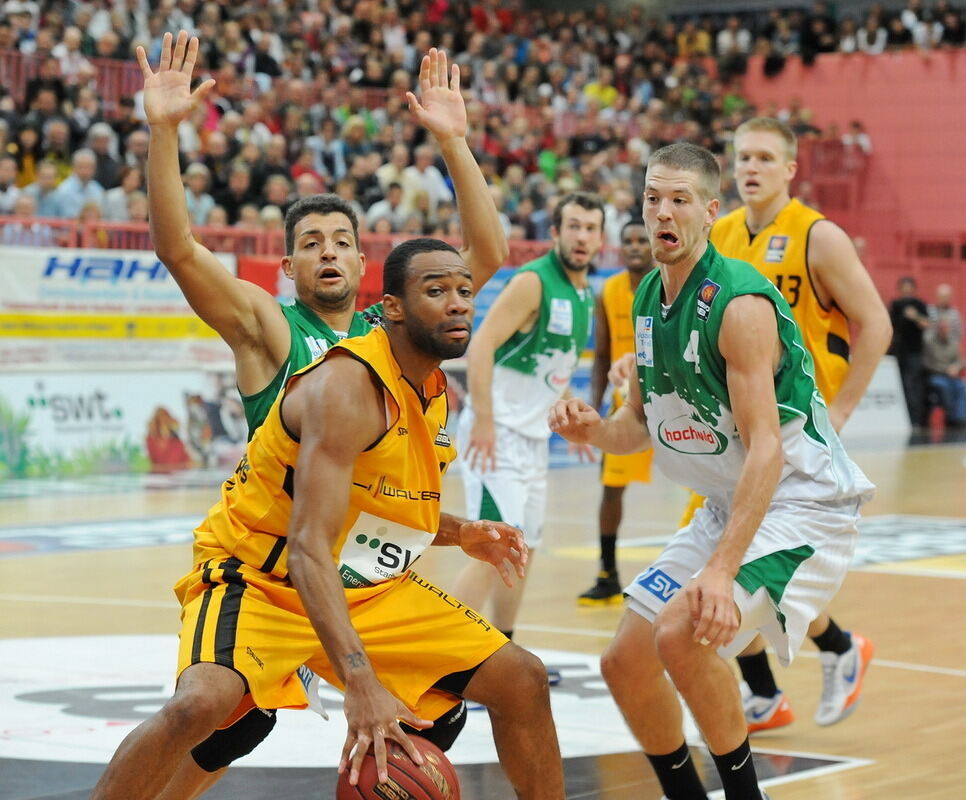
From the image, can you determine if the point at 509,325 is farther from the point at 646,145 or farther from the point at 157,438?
the point at 646,145

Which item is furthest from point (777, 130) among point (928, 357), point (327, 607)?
point (928, 357)

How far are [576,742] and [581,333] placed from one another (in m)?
2.55

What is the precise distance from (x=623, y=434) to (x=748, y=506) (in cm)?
85

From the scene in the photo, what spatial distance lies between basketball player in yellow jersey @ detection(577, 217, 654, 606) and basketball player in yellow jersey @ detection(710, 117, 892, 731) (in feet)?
8.55

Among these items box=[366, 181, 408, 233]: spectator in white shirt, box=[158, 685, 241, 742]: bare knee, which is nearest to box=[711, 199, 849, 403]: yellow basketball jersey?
box=[158, 685, 241, 742]: bare knee

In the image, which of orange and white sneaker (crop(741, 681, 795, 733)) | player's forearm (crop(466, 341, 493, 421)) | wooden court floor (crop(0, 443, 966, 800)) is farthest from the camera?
player's forearm (crop(466, 341, 493, 421))

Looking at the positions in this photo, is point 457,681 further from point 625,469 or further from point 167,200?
point 625,469

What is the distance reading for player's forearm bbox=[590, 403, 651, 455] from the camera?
529cm

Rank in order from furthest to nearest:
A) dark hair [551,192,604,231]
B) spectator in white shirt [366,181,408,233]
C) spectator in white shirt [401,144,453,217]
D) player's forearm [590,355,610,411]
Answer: spectator in white shirt [401,144,453,217] → spectator in white shirt [366,181,408,233] → player's forearm [590,355,610,411] → dark hair [551,192,604,231]

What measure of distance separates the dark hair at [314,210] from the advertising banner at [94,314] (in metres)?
10.4

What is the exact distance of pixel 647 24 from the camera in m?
30.6

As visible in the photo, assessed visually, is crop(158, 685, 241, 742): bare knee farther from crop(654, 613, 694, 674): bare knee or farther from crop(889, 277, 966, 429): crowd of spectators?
crop(889, 277, 966, 429): crowd of spectators

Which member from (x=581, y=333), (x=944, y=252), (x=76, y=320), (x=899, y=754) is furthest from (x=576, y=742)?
(x=944, y=252)

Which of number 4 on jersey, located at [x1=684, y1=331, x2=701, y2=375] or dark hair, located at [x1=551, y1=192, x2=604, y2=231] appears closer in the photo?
number 4 on jersey, located at [x1=684, y1=331, x2=701, y2=375]
